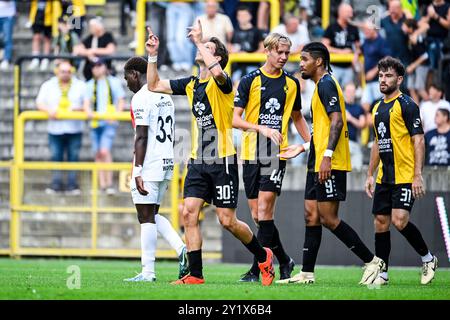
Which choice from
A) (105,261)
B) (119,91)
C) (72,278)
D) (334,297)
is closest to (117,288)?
(72,278)

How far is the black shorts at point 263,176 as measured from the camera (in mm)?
13258

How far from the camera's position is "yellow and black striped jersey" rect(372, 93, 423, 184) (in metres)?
13.0

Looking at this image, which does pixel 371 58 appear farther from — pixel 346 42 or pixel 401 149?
pixel 401 149

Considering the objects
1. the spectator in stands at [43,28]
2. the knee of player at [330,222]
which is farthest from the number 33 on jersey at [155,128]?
the spectator in stands at [43,28]

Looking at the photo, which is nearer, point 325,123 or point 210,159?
point 210,159

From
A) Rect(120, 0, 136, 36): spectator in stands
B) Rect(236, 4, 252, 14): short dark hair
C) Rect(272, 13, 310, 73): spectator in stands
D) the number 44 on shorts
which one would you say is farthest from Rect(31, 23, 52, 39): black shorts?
the number 44 on shorts

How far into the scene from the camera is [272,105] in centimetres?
1336

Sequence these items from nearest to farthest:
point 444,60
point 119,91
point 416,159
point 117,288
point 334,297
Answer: point 334,297 < point 117,288 < point 416,159 < point 444,60 < point 119,91

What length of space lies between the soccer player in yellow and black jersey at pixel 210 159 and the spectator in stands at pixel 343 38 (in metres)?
7.78

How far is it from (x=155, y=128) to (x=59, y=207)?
7.50m

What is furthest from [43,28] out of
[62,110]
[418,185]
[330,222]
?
[418,185]

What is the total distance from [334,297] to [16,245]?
10.6 meters

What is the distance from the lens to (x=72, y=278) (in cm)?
1294
